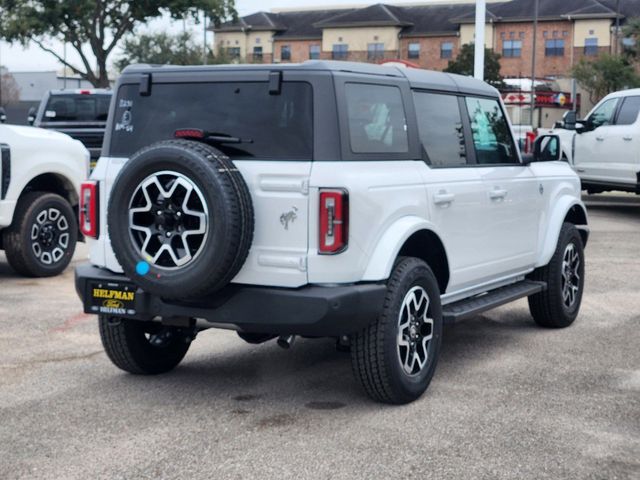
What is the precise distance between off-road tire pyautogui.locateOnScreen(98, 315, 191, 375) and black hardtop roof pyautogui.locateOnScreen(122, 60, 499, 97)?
4.89 feet

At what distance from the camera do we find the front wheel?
586 centimetres

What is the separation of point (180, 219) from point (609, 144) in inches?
528

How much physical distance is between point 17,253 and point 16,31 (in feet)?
113

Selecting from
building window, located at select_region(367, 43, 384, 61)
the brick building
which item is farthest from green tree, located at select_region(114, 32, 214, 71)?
building window, located at select_region(367, 43, 384, 61)

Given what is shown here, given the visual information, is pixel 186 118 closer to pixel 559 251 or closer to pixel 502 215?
pixel 502 215

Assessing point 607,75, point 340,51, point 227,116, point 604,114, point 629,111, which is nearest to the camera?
point 227,116

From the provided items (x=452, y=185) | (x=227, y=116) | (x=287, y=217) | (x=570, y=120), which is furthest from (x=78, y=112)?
(x=287, y=217)

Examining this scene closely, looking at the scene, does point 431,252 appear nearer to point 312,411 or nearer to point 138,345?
point 312,411

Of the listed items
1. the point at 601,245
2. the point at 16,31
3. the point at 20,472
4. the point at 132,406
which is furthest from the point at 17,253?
the point at 16,31

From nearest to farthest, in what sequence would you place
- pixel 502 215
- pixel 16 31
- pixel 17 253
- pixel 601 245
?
pixel 502 215 → pixel 17 253 → pixel 601 245 → pixel 16 31

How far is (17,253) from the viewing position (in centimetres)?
1067

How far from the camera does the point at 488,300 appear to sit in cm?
731

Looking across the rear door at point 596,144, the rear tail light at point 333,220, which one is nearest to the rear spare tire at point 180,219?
the rear tail light at point 333,220

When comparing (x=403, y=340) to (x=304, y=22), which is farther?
(x=304, y=22)
